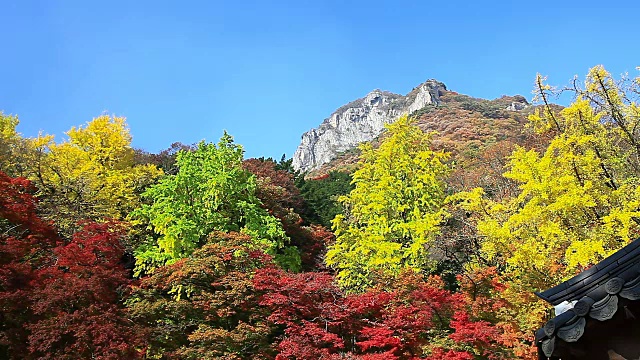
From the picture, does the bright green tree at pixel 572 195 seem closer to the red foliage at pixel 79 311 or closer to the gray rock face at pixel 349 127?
the red foliage at pixel 79 311

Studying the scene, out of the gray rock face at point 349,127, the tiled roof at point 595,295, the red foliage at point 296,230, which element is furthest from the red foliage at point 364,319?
the gray rock face at point 349,127

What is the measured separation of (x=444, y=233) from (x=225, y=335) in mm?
9072

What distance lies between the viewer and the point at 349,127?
11338 cm

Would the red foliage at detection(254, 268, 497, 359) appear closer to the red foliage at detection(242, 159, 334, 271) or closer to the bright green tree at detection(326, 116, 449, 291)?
the bright green tree at detection(326, 116, 449, 291)

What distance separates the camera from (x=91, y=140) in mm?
22344

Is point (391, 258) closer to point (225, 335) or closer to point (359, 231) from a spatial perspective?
point (359, 231)

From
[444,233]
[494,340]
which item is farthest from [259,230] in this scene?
[494,340]

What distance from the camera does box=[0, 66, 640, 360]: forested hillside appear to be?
34.0ft

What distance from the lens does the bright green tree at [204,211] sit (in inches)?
583

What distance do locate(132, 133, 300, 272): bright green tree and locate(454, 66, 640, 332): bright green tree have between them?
Answer: 7237mm

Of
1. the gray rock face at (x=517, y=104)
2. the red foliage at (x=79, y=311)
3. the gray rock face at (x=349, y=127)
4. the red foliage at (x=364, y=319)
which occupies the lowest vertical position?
the red foliage at (x=364, y=319)

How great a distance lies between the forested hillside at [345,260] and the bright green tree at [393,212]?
65 millimetres

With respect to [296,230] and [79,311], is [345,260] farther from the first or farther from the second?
[79,311]

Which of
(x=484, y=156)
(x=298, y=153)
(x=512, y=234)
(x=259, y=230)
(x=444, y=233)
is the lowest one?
(x=512, y=234)
